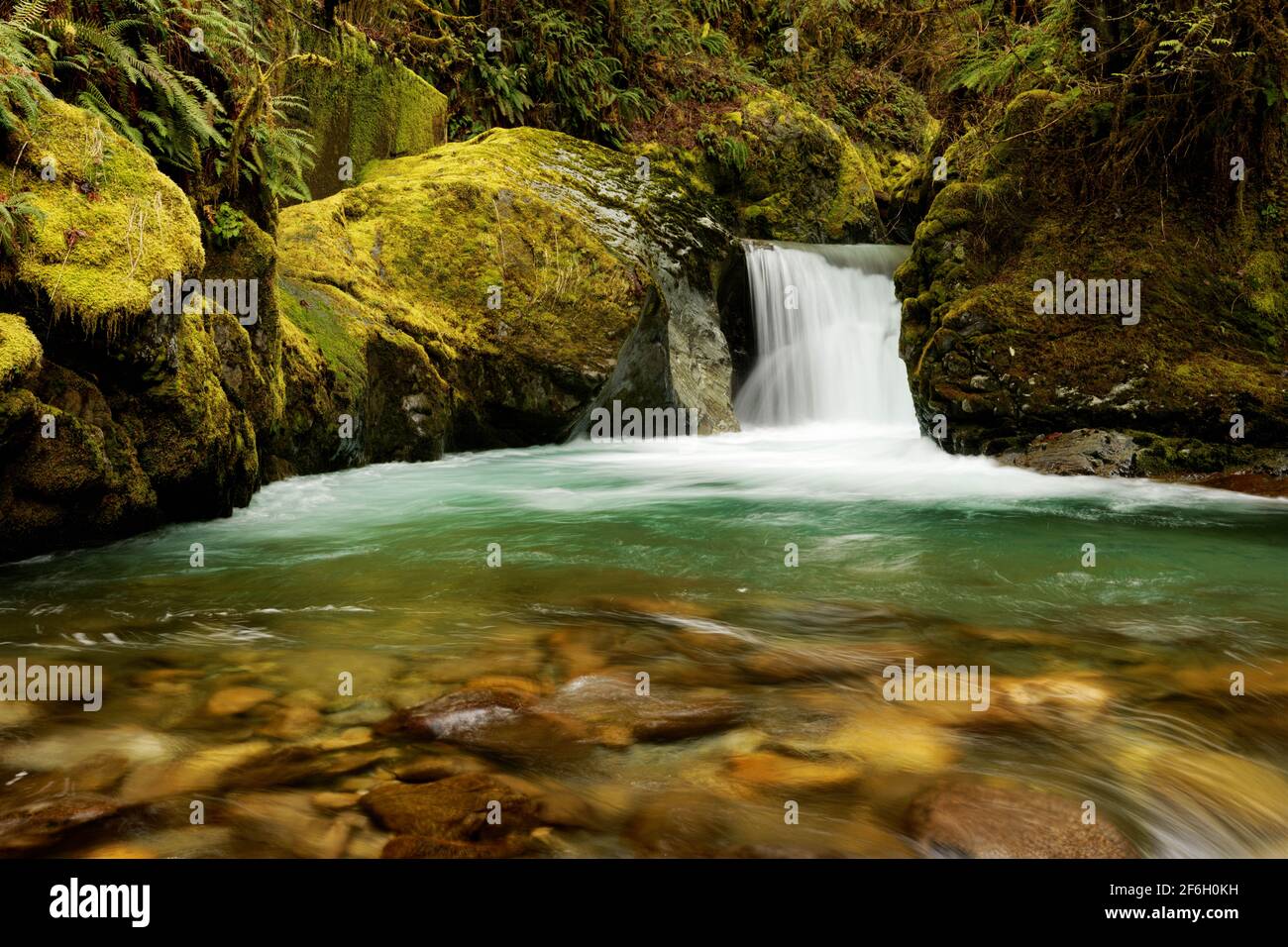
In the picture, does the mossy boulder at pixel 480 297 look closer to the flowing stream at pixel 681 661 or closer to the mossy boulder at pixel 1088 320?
the flowing stream at pixel 681 661

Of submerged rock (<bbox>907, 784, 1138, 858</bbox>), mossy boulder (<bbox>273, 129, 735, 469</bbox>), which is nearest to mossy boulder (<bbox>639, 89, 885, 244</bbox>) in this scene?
mossy boulder (<bbox>273, 129, 735, 469</bbox>)

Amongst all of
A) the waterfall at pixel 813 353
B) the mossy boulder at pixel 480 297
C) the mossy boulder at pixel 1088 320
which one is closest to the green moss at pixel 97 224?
the mossy boulder at pixel 480 297

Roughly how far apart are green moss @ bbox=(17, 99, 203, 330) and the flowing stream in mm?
1520

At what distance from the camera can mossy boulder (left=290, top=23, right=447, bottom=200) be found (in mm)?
11266

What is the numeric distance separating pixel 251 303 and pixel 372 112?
6.46 meters

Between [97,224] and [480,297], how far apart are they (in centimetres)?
590

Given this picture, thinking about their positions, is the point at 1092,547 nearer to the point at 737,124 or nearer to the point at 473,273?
the point at 473,273

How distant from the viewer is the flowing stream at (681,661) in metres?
2.29

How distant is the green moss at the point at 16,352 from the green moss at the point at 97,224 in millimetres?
272

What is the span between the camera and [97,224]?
4.80m

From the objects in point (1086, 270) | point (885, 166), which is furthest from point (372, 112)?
point (885, 166)

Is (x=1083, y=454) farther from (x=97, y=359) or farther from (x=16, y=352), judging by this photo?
(x=16, y=352)

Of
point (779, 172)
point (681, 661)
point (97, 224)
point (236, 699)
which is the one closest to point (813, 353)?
point (779, 172)

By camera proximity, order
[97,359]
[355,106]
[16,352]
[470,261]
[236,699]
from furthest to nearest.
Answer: [355,106], [470,261], [97,359], [16,352], [236,699]
